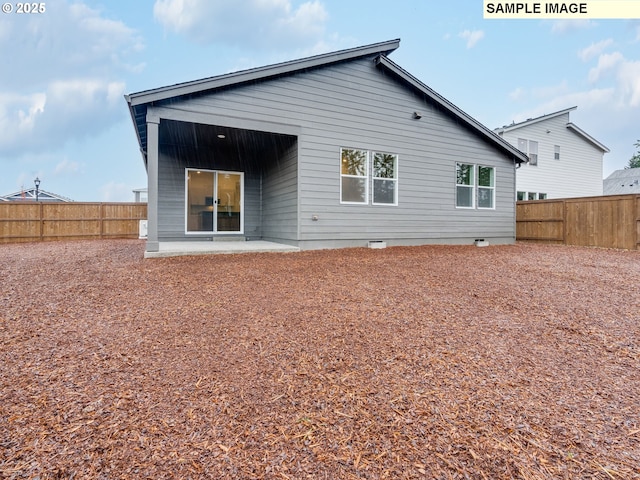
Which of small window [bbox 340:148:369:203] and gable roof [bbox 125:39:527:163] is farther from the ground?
gable roof [bbox 125:39:527:163]

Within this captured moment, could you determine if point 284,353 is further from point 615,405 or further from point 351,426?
point 615,405

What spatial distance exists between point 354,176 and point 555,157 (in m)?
15.3

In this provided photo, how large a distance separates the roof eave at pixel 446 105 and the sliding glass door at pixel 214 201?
17.8ft

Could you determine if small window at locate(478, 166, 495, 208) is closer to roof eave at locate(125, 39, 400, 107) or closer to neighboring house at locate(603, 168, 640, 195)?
roof eave at locate(125, 39, 400, 107)

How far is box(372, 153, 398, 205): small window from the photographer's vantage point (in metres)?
8.95

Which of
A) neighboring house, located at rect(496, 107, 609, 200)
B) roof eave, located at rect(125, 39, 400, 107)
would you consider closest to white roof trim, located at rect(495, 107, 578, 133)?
neighboring house, located at rect(496, 107, 609, 200)

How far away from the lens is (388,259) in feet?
21.7

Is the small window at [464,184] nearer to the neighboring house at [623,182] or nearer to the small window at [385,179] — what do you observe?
the small window at [385,179]

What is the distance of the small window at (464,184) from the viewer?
10.1m

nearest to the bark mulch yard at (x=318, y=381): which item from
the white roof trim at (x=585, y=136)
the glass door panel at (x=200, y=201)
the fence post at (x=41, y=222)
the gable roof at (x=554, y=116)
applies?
the glass door panel at (x=200, y=201)

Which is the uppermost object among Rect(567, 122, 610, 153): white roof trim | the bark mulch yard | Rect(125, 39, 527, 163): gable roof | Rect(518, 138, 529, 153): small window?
Rect(567, 122, 610, 153): white roof trim

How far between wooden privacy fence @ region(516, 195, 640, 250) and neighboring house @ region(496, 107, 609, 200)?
6.22 m

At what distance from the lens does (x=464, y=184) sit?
33.6 feet

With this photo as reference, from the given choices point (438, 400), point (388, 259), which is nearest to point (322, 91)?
point (388, 259)
